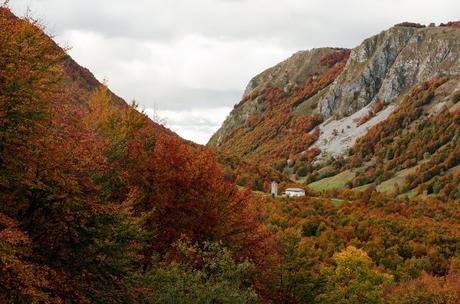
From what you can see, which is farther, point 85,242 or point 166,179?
→ point 166,179

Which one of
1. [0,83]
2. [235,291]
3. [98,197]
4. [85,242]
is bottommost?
[235,291]

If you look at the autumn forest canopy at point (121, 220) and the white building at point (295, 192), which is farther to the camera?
the white building at point (295, 192)

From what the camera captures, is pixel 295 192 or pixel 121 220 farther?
pixel 295 192

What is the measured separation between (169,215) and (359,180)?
172 meters

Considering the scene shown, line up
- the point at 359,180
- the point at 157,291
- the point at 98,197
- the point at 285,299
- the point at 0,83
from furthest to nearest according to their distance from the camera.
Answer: the point at 359,180 < the point at 285,299 < the point at 98,197 < the point at 157,291 < the point at 0,83

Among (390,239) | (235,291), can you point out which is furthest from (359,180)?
(235,291)

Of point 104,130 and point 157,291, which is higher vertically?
point 104,130

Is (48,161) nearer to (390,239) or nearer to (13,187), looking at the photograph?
(13,187)

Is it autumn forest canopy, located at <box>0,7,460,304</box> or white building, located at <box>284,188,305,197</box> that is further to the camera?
white building, located at <box>284,188,305,197</box>

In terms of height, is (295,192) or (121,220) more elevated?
(295,192)

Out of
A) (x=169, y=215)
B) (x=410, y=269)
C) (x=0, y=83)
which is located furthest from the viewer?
(x=410, y=269)

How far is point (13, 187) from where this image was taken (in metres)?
20.4

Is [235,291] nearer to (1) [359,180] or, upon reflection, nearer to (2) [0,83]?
(2) [0,83]

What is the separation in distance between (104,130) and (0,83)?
2041 cm
